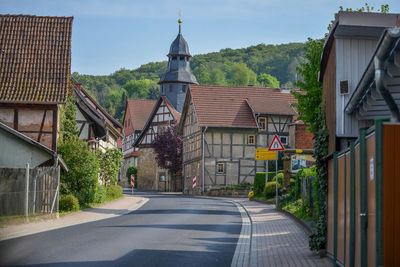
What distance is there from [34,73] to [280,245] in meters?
16.9

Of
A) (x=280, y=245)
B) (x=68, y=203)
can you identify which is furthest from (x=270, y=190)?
(x=280, y=245)

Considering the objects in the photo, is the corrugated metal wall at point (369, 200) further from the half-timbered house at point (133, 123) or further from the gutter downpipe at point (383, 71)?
the half-timbered house at point (133, 123)

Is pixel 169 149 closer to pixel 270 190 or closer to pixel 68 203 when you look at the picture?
pixel 270 190

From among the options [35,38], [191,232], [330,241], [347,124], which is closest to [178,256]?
[330,241]

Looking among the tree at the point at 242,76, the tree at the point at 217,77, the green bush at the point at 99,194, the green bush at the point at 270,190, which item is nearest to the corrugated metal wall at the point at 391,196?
the green bush at the point at 99,194

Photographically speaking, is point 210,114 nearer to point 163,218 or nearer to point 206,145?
point 206,145

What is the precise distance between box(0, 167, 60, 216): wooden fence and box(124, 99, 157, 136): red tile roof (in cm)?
5826

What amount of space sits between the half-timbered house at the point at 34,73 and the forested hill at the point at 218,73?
322 ft

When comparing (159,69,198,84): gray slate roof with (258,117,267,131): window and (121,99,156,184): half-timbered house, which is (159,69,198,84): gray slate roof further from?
(258,117,267,131): window

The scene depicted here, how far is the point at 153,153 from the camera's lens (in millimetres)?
69500

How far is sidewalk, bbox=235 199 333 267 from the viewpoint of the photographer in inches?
455

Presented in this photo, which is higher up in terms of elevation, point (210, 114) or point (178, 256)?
point (210, 114)

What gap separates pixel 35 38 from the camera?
29.3 m

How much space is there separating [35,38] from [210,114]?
84.8 ft
